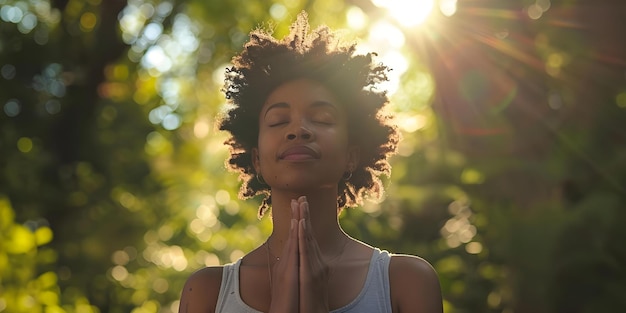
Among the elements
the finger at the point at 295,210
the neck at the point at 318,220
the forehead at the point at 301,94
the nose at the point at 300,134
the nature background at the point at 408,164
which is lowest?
the finger at the point at 295,210

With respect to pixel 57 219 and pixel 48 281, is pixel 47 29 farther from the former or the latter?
pixel 48 281

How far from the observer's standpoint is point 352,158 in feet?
11.0

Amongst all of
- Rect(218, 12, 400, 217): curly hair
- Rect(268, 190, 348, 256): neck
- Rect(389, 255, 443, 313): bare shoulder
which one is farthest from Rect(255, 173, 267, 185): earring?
Rect(389, 255, 443, 313): bare shoulder

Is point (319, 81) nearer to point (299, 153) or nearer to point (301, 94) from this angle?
point (301, 94)

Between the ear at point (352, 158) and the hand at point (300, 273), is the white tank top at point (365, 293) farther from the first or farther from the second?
the ear at point (352, 158)

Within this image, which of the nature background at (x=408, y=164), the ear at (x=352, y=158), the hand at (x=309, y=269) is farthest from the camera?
the nature background at (x=408, y=164)

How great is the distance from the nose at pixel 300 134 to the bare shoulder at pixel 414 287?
536 millimetres

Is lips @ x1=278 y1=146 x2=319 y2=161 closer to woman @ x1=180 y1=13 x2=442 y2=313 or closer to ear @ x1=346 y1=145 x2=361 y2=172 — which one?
woman @ x1=180 y1=13 x2=442 y2=313

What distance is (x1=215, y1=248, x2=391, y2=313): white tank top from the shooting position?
299 centimetres

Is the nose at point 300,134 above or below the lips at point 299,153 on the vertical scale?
above

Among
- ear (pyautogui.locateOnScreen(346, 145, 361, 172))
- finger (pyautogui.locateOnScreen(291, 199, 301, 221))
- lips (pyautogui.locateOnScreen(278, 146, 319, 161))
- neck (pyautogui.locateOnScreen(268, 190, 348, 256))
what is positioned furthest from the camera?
ear (pyautogui.locateOnScreen(346, 145, 361, 172))

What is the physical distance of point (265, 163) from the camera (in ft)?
10.4

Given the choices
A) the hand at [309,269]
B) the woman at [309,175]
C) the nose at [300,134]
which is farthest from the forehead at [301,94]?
the hand at [309,269]

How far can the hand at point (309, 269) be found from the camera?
2816 mm
